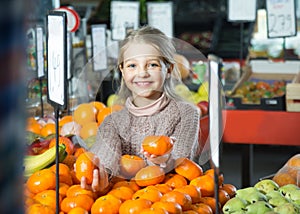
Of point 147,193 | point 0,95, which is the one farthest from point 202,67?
point 0,95

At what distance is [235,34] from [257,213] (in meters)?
5.88

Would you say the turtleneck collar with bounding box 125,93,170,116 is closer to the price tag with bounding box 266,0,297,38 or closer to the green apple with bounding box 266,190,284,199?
the green apple with bounding box 266,190,284,199

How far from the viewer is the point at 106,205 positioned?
2029 millimetres

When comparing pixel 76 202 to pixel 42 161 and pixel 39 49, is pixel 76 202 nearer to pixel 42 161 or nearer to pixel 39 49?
pixel 42 161

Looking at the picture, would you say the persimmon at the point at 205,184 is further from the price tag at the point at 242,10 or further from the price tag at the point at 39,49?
the price tag at the point at 242,10

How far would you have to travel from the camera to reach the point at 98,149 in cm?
240

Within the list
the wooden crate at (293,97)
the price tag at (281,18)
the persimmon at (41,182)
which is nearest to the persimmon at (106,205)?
the persimmon at (41,182)

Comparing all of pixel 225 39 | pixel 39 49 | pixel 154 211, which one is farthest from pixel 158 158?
pixel 225 39

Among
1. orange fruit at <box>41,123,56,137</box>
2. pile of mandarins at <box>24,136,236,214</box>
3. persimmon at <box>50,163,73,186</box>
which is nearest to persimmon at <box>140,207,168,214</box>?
pile of mandarins at <box>24,136,236,214</box>

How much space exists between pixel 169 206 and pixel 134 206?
0.11 m

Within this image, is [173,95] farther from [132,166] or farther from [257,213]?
[257,213]

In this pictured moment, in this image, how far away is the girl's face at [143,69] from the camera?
8.27ft

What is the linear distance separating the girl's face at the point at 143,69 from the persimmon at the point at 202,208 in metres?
0.61

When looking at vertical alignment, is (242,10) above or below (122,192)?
above
